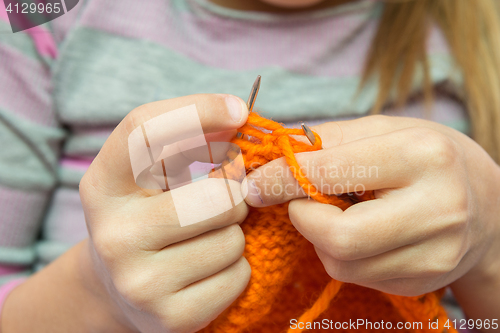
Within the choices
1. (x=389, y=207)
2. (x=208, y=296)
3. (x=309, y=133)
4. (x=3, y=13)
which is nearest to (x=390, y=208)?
(x=389, y=207)

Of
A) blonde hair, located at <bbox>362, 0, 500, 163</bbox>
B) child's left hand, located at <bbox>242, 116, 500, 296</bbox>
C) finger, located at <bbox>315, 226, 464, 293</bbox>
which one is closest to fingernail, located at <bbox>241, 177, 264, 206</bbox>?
child's left hand, located at <bbox>242, 116, 500, 296</bbox>

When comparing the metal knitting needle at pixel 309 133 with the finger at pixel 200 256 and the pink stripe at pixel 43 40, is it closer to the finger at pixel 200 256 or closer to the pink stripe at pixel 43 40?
the finger at pixel 200 256

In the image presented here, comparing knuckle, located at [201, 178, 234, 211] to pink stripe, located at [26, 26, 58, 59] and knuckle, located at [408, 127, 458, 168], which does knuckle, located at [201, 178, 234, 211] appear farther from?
pink stripe, located at [26, 26, 58, 59]

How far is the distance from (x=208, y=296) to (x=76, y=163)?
1.45 feet

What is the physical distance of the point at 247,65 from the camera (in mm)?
636

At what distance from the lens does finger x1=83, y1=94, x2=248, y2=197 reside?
0.33 metres

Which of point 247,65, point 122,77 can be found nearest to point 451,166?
point 247,65

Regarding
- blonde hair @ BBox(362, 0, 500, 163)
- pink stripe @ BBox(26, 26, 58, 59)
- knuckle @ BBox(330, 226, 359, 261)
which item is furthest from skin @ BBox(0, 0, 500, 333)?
pink stripe @ BBox(26, 26, 58, 59)

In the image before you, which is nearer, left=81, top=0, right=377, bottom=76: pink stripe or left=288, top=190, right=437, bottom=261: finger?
left=288, top=190, right=437, bottom=261: finger

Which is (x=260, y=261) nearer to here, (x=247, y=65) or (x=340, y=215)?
(x=340, y=215)

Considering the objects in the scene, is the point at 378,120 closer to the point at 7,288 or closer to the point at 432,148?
the point at 432,148

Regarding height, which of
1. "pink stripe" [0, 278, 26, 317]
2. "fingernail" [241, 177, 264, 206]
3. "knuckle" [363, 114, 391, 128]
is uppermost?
"knuckle" [363, 114, 391, 128]

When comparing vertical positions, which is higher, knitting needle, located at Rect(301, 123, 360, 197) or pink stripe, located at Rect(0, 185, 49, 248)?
knitting needle, located at Rect(301, 123, 360, 197)

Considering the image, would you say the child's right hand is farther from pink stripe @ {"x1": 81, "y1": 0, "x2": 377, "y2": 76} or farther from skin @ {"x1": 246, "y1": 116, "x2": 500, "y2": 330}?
pink stripe @ {"x1": 81, "y1": 0, "x2": 377, "y2": 76}
